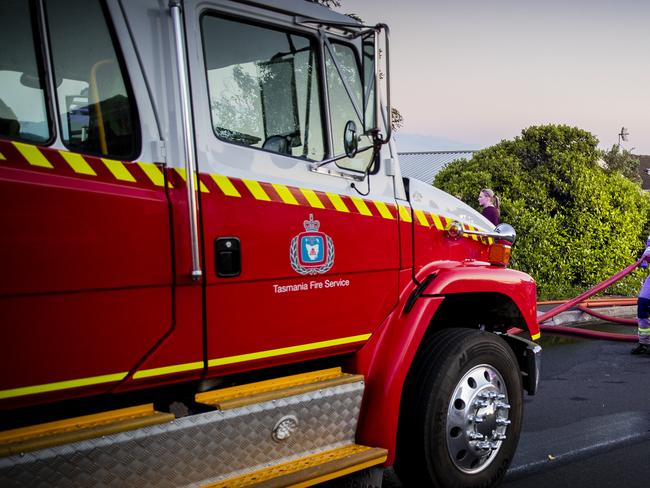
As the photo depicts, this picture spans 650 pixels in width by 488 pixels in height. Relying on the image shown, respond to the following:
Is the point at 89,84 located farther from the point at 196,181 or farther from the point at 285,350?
the point at 285,350

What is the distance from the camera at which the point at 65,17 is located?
2.77 meters

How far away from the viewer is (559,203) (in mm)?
A: 13469

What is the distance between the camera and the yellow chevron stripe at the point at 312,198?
346cm

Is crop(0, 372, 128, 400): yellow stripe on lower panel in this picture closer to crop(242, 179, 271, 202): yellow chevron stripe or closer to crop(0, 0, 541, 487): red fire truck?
crop(0, 0, 541, 487): red fire truck

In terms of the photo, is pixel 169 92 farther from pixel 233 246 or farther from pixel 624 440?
pixel 624 440

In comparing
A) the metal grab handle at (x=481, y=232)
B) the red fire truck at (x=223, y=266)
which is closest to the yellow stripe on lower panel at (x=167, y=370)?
the red fire truck at (x=223, y=266)

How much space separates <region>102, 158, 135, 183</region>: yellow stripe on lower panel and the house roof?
25057mm

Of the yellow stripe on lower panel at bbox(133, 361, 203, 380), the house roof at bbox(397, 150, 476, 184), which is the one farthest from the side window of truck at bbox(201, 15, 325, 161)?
the house roof at bbox(397, 150, 476, 184)

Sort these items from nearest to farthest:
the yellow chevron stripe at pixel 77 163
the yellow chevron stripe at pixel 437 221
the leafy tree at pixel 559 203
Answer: the yellow chevron stripe at pixel 77 163
the yellow chevron stripe at pixel 437 221
the leafy tree at pixel 559 203

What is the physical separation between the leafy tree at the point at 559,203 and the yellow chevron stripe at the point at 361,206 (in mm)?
9238

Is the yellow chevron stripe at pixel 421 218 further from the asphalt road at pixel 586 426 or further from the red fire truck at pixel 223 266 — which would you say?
the asphalt road at pixel 586 426

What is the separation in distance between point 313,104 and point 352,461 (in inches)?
66.0

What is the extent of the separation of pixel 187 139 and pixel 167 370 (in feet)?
3.00

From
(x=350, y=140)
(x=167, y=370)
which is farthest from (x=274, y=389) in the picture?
(x=350, y=140)
